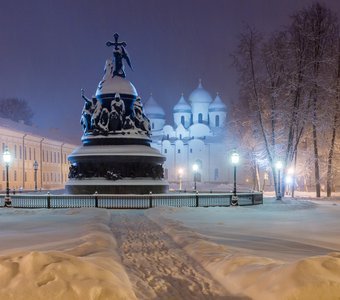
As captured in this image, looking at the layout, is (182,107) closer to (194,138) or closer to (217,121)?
(217,121)

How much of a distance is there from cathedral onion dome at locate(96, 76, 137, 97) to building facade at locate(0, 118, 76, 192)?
22.8 metres

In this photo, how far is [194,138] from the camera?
92.0m

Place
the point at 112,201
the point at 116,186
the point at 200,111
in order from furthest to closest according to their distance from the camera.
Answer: the point at 200,111, the point at 116,186, the point at 112,201

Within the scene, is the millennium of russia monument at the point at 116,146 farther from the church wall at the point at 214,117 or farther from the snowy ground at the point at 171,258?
the church wall at the point at 214,117

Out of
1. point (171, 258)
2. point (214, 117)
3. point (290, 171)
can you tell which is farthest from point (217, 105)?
point (171, 258)

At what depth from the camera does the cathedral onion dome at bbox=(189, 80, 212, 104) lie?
97.6 m

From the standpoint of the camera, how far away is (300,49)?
110ft

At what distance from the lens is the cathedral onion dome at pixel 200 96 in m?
97.6

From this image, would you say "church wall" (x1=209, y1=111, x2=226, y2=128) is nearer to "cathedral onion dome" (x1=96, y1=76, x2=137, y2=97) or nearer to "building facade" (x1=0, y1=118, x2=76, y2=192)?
"building facade" (x1=0, y1=118, x2=76, y2=192)

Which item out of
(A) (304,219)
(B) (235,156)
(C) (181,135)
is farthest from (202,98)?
(A) (304,219)

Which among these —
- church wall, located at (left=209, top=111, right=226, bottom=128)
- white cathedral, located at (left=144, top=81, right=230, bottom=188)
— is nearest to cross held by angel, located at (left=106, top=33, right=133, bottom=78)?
→ white cathedral, located at (left=144, top=81, right=230, bottom=188)

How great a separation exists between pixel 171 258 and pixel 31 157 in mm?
58440

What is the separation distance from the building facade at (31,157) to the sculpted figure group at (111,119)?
22395 millimetres

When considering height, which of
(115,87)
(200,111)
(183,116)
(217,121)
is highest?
(200,111)
